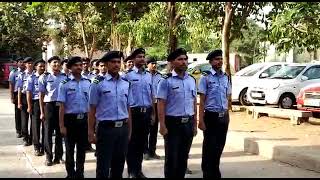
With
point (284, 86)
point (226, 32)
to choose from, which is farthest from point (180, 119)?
point (284, 86)

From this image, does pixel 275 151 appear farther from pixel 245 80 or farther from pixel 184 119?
pixel 245 80

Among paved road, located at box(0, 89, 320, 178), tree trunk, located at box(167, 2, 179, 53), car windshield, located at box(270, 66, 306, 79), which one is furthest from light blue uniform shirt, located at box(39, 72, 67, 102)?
car windshield, located at box(270, 66, 306, 79)

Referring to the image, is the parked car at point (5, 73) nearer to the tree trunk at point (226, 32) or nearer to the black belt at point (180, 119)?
the tree trunk at point (226, 32)

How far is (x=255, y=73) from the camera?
680 inches

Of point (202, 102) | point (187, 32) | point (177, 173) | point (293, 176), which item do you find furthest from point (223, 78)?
point (187, 32)

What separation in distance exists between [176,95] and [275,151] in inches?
125

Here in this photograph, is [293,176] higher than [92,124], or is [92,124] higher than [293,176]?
[92,124]

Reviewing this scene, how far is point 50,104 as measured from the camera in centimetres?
812

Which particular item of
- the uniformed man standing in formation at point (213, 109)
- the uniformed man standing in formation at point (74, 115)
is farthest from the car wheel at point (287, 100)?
the uniformed man standing in formation at point (74, 115)

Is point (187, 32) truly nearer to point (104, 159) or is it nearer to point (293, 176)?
point (293, 176)

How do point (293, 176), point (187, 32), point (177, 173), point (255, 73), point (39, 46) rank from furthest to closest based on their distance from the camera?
point (39, 46)
point (255, 73)
point (187, 32)
point (293, 176)
point (177, 173)

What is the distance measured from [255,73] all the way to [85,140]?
11684 mm

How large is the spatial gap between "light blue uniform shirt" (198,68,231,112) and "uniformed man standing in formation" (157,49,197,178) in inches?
16.4

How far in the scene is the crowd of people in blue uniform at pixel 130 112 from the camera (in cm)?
546
